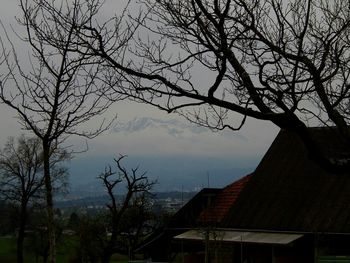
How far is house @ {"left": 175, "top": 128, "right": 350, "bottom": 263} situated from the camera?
17.7m

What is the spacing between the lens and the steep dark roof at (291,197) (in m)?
17.9

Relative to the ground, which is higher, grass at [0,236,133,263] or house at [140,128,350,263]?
house at [140,128,350,263]

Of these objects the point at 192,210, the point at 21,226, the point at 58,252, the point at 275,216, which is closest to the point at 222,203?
the point at 192,210

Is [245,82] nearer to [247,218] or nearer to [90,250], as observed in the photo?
[247,218]

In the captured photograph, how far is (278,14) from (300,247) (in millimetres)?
12702

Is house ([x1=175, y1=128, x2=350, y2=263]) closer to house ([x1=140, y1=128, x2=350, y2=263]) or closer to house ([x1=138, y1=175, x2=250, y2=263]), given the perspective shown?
house ([x1=140, y1=128, x2=350, y2=263])

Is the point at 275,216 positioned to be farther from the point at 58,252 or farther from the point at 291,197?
the point at 58,252

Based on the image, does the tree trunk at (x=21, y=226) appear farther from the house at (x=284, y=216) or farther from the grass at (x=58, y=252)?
the house at (x=284, y=216)

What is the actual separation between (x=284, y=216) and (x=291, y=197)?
3.03ft

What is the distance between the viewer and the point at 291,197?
19.7m

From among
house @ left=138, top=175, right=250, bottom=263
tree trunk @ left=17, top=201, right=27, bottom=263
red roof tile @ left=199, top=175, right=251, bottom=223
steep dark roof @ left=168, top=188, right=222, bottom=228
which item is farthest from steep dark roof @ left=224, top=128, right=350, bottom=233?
tree trunk @ left=17, top=201, right=27, bottom=263

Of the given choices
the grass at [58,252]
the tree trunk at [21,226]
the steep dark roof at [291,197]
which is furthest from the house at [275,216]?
the tree trunk at [21,226]

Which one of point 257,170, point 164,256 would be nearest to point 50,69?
point 257,170

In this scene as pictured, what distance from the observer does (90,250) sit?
94.8 ft
